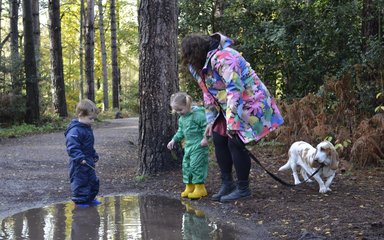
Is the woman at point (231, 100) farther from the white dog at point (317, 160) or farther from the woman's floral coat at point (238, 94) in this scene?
the white dog at point (317, 160)

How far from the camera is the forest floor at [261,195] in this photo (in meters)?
4.39

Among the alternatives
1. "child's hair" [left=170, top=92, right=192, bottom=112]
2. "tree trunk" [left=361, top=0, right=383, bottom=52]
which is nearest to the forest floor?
"child's hair" [left=170, top=92, right=192, bottom=112]

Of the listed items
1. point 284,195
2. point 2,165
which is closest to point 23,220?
point 284,195

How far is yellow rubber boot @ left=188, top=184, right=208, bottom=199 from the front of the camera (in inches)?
228

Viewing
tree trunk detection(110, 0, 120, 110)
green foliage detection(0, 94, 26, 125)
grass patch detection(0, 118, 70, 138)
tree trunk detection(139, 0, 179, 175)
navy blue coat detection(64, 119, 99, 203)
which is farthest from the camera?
tree trunk detection(110, 0, 120, 110)

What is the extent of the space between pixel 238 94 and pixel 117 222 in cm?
186

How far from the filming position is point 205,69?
5281 millimetres

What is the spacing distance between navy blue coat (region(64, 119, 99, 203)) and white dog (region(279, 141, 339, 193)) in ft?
8.27

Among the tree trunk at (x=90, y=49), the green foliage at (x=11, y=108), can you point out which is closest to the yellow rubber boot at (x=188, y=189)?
the green foliage at (x=11, y=108)

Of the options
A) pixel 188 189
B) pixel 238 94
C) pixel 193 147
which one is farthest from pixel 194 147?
pixel 238 94

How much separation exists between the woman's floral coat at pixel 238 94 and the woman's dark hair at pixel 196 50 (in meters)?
0.10

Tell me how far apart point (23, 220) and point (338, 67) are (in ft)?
23.2

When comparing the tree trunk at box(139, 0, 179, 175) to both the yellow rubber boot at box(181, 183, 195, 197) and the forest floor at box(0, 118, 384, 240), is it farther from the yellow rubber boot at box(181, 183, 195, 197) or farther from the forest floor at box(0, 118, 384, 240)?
the yellow rubber boot at box(181, 183, 195, 197)

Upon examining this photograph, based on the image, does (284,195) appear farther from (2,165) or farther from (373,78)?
(2,165)
